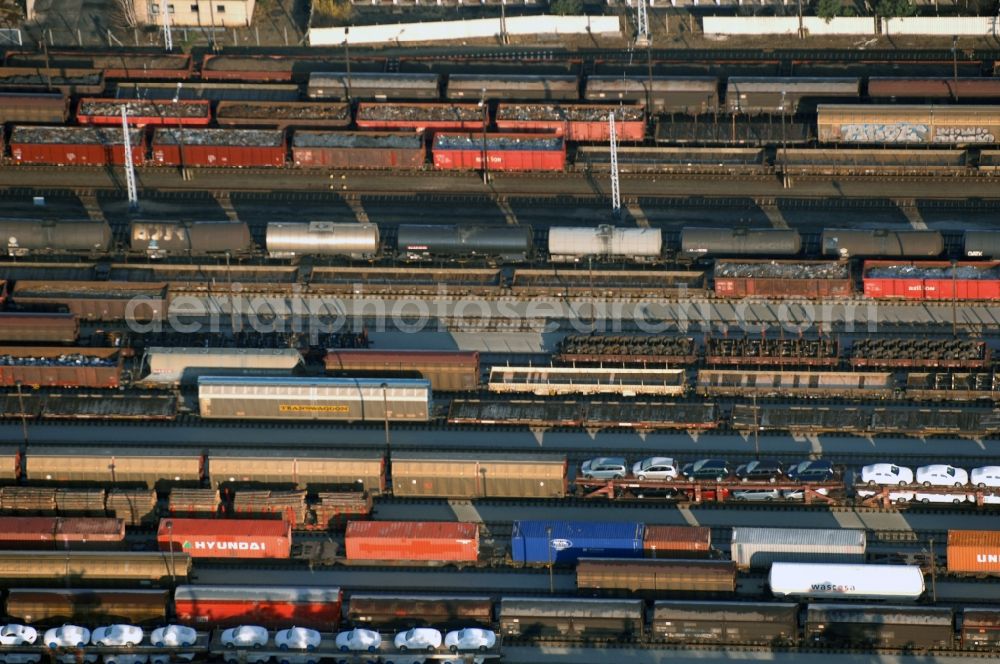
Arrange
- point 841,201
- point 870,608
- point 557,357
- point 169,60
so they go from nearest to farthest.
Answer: point 870,608, point 557,357, point 841,201, point 169,60

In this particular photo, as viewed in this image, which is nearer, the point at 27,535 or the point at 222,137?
the point at 27,535

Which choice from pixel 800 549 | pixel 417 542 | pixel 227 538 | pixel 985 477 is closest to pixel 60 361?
pixel 227 538

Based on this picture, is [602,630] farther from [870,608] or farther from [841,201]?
[841,201]

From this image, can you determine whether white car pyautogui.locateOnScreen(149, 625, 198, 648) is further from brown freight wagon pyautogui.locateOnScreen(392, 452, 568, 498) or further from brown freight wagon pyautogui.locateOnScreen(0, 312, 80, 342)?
brown freight wagon pyautogui.locateOnScreen(0, 312, 80, 342)

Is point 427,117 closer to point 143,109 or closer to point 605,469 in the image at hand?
point 143,109

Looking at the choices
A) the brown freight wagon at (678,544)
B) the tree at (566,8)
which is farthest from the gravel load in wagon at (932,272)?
the tree at (566,8)

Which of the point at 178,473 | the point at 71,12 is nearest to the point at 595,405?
the point at 178,473

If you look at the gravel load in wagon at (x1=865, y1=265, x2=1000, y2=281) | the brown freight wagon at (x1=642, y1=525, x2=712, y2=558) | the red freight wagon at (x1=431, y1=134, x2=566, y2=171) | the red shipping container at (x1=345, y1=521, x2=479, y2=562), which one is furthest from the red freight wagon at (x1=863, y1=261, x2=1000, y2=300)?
the red shipping container at (x1=345, y1=521, x2=479, y2=562)
